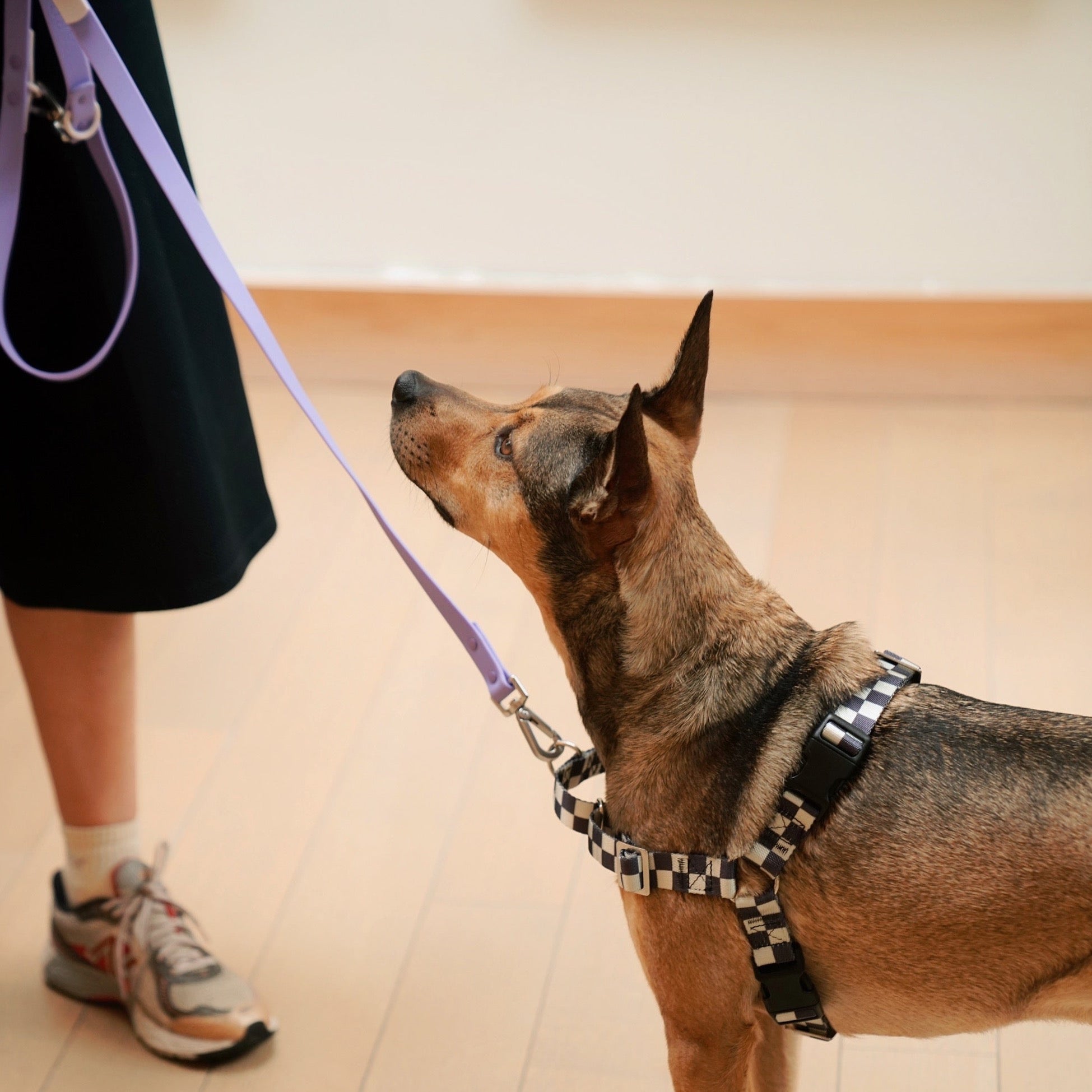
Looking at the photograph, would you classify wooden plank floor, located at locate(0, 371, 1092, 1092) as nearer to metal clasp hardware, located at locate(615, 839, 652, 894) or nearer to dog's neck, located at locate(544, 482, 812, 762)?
metal clasp hardware, located at locate(615, 839, 652, 894)

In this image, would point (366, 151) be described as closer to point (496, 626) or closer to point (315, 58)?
point (315, 58)

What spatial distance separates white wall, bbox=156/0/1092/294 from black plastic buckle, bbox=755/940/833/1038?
2.62 m

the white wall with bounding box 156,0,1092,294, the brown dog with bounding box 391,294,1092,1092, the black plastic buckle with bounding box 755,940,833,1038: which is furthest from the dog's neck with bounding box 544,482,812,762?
the white wall with bounding box 156,0,1092,294

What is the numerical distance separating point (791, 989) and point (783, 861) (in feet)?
0.47

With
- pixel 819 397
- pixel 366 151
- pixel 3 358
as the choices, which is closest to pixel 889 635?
pixel 819 397

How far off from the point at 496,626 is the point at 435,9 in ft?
6.25

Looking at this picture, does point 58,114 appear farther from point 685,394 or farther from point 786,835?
point 786,835

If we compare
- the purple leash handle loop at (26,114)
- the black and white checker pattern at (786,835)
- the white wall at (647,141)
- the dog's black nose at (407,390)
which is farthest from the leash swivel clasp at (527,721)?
the white wall at (647,141)

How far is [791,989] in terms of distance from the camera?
4.55 feet

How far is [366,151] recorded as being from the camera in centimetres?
388

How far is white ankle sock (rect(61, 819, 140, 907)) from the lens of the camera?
2.00 m

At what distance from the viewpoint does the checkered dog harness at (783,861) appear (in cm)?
136

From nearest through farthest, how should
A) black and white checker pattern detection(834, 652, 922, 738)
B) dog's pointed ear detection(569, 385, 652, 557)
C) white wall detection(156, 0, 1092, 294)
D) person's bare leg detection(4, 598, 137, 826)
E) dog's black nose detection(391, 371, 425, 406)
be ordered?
dog's pointed ear detection(569, 385, 652, 557) < black and white checker pattern detection(834, 652, 922, 738) < dog's black nose detection(391, 371, 425, 406) < person's bare leg detection(4, 598, 137, 826) < white wall detection(156, 0, 1092, 294)

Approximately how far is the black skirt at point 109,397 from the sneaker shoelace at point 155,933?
477mm
